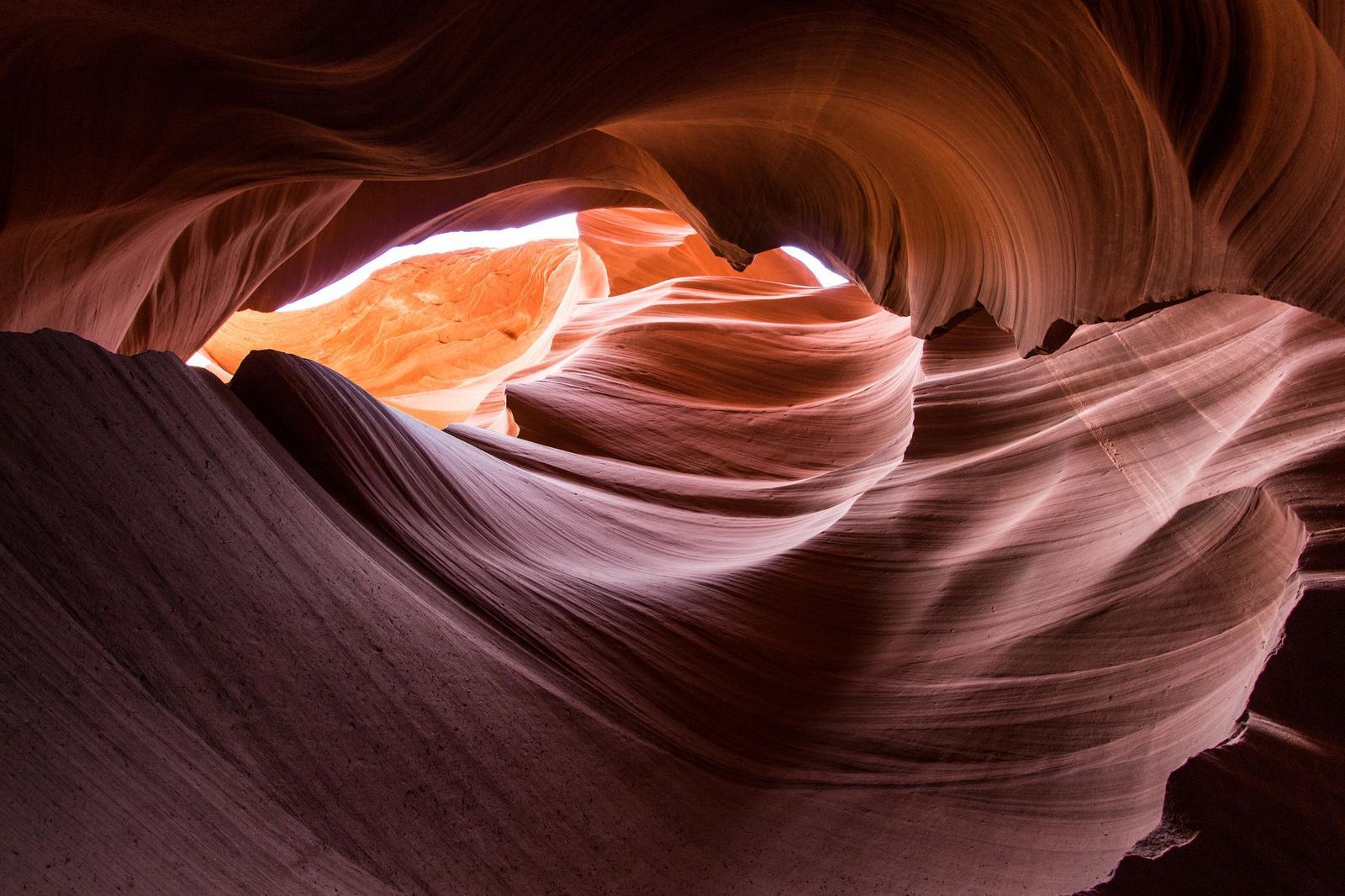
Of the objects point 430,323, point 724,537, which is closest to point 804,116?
point 724,537

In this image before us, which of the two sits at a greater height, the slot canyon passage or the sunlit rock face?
the slot canyon passage

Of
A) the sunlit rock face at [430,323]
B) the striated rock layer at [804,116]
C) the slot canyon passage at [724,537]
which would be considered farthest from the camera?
the sunlit rock face at [430,323]

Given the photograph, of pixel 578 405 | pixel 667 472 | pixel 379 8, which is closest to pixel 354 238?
pixel 578 405

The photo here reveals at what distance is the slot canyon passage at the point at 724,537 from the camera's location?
1.40 metres

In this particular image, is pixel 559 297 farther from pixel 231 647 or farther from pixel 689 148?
pixel 231 647

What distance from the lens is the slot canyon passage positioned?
1402 millimetres

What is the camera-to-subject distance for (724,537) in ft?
10.5

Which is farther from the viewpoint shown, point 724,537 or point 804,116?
point 724,537

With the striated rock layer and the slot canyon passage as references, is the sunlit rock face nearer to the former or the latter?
the slot canyon passage

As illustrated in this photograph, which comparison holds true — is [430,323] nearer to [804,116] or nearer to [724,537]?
[724,537]

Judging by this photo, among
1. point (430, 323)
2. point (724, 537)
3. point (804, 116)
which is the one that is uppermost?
point (804, 116)

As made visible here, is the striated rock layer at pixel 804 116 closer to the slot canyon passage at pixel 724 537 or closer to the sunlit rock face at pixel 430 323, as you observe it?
the slot canyon passage at pixel 724 537

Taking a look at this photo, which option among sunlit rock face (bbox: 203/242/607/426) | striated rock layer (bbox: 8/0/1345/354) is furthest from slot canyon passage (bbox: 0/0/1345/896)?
sunlit rock face (bbox: 203/242/607/426)

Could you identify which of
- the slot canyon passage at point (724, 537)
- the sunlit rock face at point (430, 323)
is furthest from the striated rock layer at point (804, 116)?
the sunlit rock face at point (430, 323)
